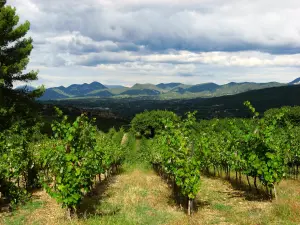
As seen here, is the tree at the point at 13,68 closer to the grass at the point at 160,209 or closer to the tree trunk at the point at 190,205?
the grass at the point at 160,209

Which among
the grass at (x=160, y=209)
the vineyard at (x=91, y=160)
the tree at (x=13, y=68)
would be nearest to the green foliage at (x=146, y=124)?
the tree at (x=13, y=68)

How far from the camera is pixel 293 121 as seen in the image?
96.4 meters

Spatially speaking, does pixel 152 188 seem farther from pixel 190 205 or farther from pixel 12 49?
pixel 12 49

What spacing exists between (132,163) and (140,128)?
65298 mm

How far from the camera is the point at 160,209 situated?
1791 cm

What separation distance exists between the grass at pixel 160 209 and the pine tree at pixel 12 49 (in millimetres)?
21881

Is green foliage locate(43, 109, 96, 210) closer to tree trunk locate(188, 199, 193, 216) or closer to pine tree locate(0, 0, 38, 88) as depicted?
tree trunk locate(188, 199, 193, 216)

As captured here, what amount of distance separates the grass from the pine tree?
21881 millimetres

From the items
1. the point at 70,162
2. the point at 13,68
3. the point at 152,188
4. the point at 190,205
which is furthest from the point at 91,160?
the point at 13,68

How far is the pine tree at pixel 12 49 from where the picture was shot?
3731cm

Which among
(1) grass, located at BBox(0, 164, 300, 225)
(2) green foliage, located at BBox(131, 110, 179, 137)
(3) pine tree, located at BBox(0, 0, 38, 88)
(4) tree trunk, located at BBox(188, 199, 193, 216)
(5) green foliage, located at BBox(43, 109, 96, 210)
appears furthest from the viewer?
(2) green foliage, located at BBox(131, 110, 179, 137)

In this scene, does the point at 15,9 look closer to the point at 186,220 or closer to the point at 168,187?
the point at 168,187

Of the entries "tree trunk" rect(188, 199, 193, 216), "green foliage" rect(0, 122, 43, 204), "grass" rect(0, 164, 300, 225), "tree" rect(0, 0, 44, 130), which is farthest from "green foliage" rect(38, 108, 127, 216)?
"tree" rect(0, 0, 44, 130)

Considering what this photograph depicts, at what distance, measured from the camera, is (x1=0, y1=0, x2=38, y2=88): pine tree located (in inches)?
1469
